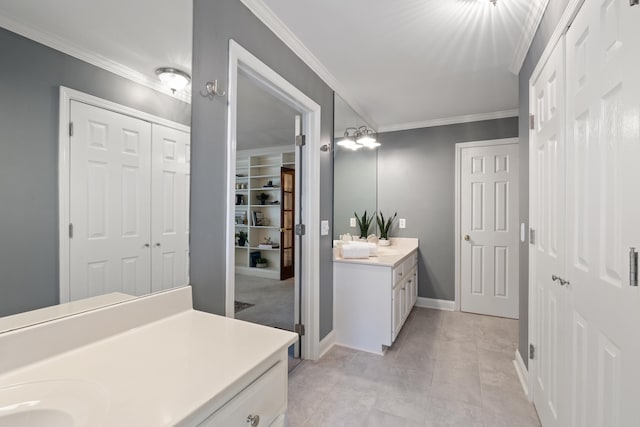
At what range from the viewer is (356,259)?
2.67 meters

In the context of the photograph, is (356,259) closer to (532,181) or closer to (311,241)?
(311,241)

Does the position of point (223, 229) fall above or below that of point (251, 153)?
below

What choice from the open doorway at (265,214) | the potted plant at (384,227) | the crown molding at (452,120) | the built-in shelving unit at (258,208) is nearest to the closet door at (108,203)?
the potted plant at (384,227)

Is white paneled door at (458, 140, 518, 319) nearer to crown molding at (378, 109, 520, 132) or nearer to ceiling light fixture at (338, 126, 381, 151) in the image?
crown molding at (378, 109, 520, 132)

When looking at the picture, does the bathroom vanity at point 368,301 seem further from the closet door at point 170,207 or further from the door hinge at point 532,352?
the closet door at point 170,207

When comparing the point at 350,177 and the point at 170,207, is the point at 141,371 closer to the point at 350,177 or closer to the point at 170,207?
the point at 170,207

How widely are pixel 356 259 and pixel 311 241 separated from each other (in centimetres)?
57

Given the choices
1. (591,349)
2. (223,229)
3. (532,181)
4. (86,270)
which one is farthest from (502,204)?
(86,270)

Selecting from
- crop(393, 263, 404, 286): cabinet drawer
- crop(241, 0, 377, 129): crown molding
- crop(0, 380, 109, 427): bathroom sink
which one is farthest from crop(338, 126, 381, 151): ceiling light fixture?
crop(0, 380, 109, 427): bathroom sink

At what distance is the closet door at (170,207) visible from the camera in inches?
46.4

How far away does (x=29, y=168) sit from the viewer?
0.83m

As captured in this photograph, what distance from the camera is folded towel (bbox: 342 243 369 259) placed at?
8.75 ft

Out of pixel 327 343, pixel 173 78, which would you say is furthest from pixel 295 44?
pixel 327 343

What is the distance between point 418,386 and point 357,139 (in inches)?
95.6
